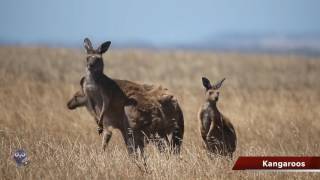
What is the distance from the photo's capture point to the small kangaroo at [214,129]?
40.1ft

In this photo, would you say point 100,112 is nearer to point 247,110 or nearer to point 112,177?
→ point 112,177

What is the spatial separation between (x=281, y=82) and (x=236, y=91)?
20.3ft

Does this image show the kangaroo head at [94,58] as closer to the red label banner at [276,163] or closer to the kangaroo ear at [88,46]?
the kangaroo ear at [88,46]

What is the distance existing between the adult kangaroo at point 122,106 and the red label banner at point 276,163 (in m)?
1.46

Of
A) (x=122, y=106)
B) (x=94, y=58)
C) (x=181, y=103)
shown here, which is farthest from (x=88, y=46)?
(x=181, y=103)

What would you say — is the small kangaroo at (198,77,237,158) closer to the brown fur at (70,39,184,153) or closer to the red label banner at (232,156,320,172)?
the brown fur at (70,39,184,153)

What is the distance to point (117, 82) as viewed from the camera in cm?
1203

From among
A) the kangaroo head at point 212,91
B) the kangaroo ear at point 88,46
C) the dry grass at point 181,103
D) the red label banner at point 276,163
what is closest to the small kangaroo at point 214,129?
the kangaroo head at point 212,91

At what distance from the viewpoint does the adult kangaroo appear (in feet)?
38.2

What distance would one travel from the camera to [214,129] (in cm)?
1227

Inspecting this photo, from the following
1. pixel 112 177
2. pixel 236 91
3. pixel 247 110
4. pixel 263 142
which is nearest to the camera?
pixel 112 177

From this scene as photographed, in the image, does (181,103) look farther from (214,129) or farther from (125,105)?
(125,105)

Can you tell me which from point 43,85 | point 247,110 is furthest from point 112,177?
point 43,85

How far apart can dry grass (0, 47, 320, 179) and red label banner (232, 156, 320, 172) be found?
5.8 inches
